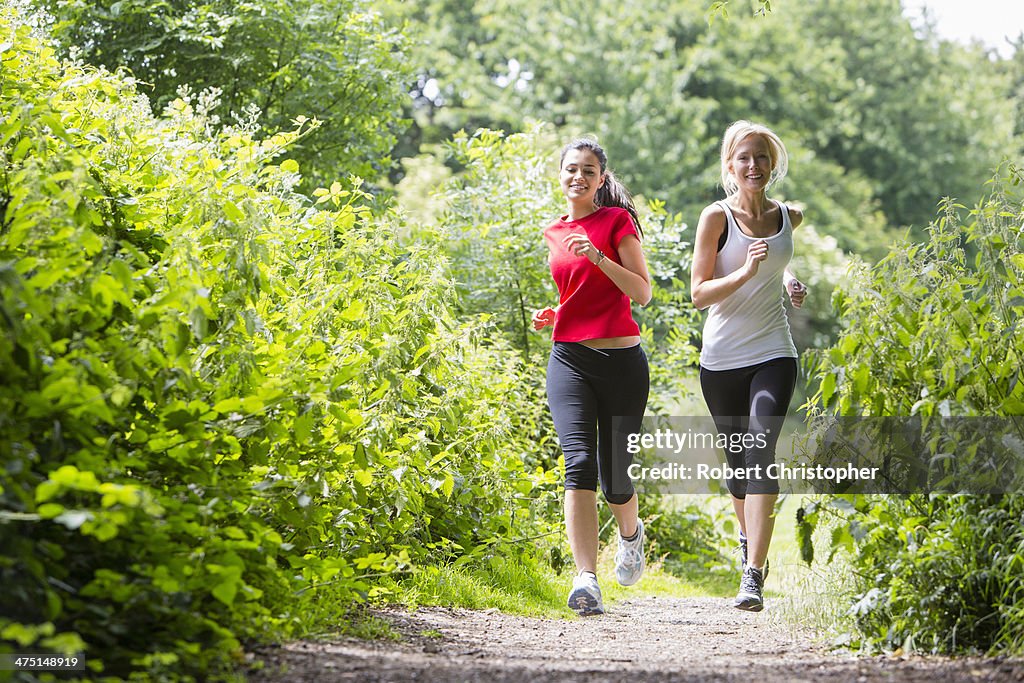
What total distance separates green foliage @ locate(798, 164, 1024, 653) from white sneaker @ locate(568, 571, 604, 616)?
3.51ft

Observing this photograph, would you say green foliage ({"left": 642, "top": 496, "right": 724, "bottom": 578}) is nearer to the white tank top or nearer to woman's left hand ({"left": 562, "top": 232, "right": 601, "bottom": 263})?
the white tank top

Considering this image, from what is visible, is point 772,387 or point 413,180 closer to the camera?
point 772,387

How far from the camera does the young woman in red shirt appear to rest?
14.4 ft

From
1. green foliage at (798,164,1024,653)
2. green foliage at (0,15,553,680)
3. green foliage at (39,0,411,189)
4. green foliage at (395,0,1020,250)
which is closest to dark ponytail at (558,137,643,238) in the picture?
green foliage at (0,15,553,680)

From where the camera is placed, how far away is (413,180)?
60.7 ft

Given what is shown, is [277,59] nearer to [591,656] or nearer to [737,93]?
[591,656]

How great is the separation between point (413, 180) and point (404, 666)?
16080mm

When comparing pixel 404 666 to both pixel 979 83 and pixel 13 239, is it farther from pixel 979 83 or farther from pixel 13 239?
pixel 979 83

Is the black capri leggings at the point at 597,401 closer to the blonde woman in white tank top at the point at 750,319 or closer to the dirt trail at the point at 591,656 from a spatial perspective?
the blonde woman in white tank top at the point at 750,319

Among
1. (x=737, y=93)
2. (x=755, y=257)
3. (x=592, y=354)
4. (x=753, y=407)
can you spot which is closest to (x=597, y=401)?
(x=592, y=354)

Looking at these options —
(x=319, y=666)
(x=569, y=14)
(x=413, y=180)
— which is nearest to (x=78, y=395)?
(x=319, y=666)

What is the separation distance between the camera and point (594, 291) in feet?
15.0

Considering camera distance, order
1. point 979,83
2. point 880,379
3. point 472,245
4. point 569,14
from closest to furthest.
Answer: point 880,379
point 472,245
point 569,14
point 979,83

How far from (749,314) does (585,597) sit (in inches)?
53.3
